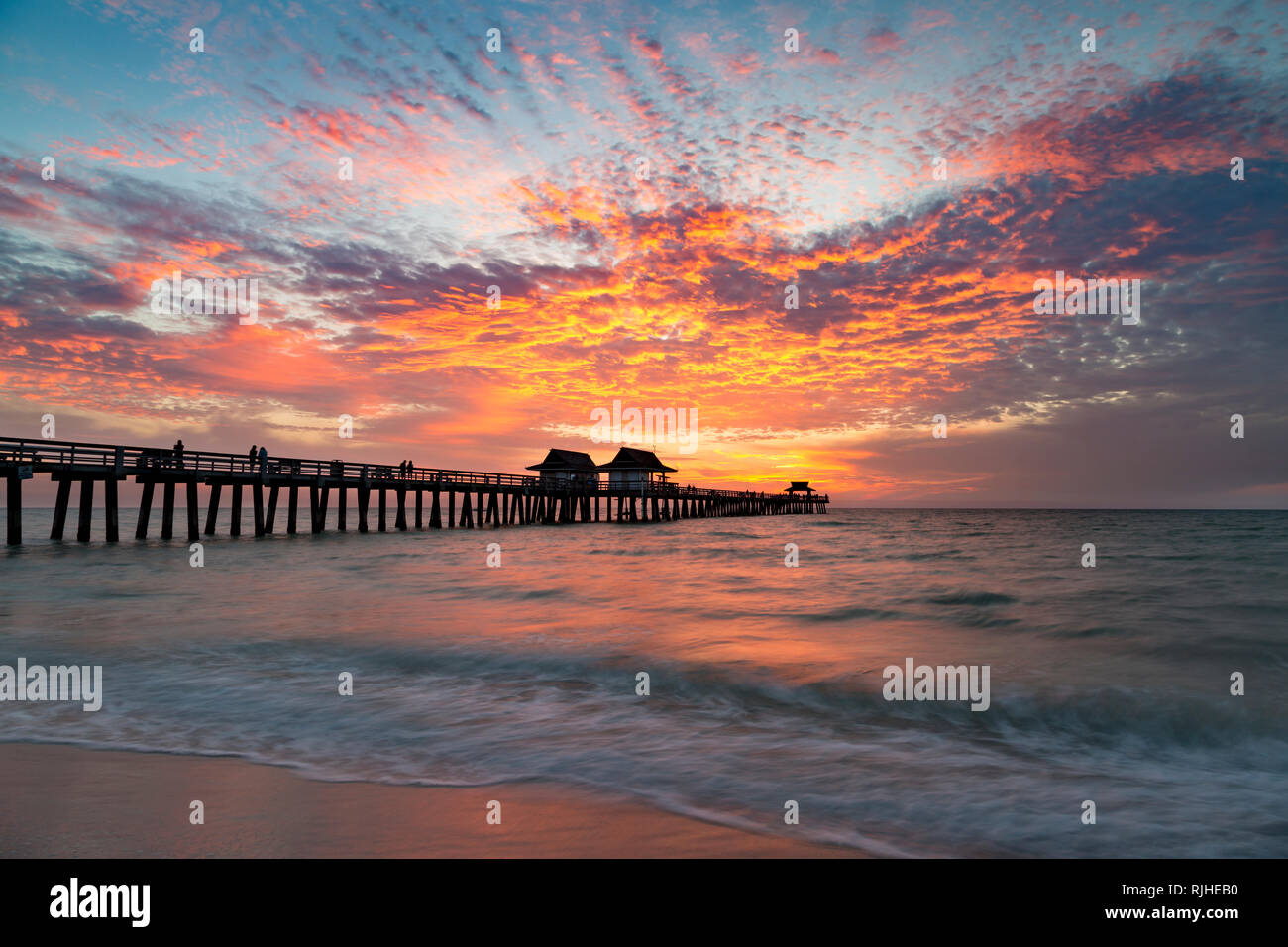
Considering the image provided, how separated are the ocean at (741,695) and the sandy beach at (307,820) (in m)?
0.35

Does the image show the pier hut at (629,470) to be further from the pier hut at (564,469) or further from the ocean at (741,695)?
the ocean at (741,695)

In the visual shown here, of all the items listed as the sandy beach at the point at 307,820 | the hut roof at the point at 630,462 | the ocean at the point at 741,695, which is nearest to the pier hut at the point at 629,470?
the hut roof at the point at 630,462

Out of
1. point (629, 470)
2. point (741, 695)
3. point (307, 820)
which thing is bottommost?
point (741, 695)

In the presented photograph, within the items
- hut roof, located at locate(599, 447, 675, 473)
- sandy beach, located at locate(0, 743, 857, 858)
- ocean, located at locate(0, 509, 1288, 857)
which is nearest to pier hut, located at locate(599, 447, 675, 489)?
hut roof, located at locate(599, 447, 675, 473)

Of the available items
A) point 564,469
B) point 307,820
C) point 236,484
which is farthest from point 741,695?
point 564,469

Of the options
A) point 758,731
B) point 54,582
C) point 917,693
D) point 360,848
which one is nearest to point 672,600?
point 917,693

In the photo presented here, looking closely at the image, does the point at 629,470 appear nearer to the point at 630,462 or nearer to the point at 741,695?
the point at 630,462

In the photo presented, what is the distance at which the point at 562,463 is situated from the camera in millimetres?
65312

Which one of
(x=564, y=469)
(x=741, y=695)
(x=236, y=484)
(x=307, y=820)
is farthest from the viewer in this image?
(x=564, y=469)

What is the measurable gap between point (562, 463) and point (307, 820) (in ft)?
201

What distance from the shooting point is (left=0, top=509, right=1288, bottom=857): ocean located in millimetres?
5004

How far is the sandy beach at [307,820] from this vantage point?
3.84m
